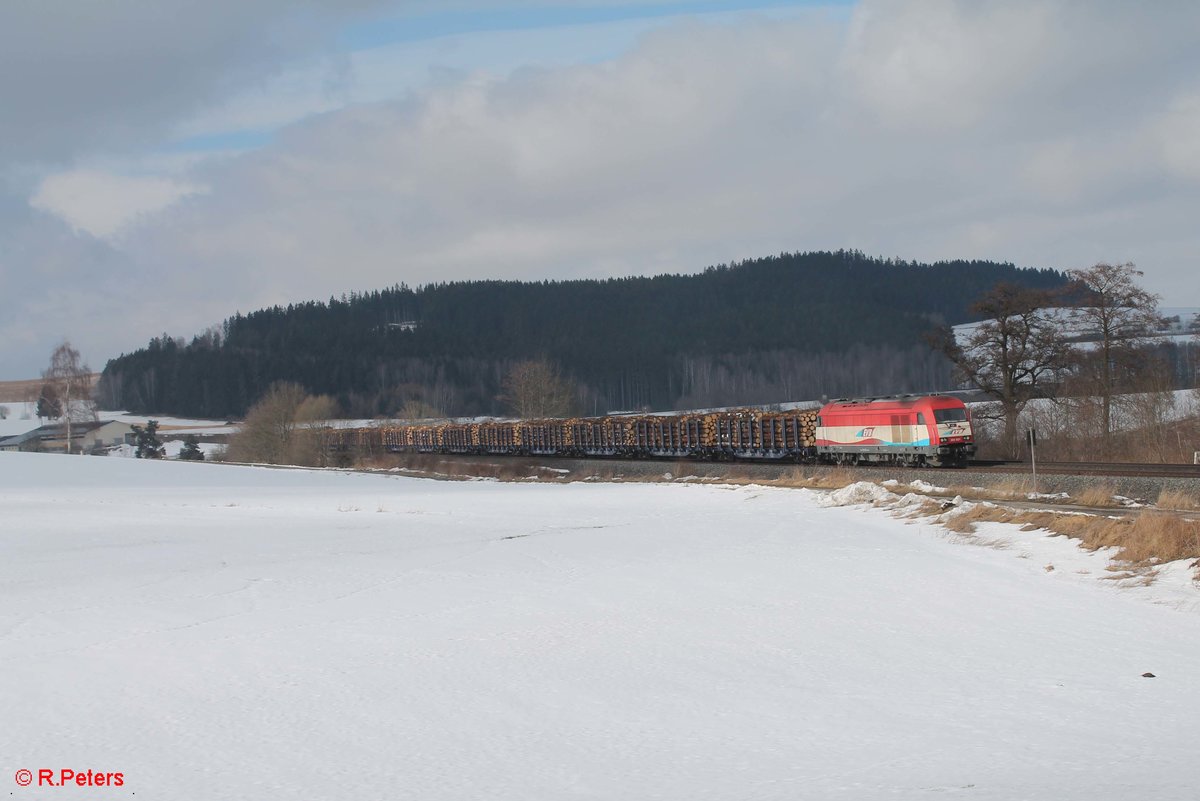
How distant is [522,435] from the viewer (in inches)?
3179

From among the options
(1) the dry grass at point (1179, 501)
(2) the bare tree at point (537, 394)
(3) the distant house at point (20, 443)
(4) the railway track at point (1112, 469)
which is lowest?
(1) the dry grass at point (1179, 501)

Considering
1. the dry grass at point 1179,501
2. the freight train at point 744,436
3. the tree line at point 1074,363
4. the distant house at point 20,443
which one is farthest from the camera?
the distant house at point 20,443

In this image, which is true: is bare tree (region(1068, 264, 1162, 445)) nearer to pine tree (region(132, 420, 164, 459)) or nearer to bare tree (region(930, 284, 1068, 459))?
bare tree (region(930, 284, 1068, 459))

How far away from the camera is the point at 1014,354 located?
5206cm

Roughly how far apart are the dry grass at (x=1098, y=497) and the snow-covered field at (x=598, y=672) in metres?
6.39

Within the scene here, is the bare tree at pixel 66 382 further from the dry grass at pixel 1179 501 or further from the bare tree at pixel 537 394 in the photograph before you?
the dry grass at pixel 1179 501

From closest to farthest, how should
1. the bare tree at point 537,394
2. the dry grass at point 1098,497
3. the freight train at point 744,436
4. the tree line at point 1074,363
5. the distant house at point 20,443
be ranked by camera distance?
the dry grass at point 1098,497
the freight train at point 744,436
the tree line at point 1074,363
the bare tree at point 537,394
the distant house at point 20,443

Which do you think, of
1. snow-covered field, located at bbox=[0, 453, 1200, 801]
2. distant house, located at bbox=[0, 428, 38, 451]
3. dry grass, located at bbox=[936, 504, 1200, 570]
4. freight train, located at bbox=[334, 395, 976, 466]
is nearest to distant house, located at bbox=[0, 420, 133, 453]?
distant house, located at bbox=[0, 428, 38, 451]

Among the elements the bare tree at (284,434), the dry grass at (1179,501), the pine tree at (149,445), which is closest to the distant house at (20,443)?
the pine tree at (149,445)

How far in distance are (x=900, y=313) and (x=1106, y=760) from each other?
189153 mm

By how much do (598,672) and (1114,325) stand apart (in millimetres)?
45532

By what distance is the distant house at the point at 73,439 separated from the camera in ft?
389

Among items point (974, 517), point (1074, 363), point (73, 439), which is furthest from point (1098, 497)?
point (73, 439)

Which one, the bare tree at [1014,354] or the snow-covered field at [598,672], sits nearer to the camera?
the snow-covered field at [598,672]
